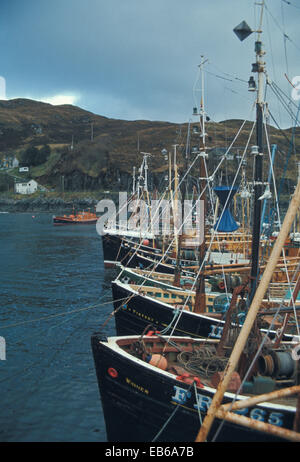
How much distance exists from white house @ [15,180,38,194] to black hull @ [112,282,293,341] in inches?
6703

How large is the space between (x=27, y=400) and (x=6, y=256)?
141 feet

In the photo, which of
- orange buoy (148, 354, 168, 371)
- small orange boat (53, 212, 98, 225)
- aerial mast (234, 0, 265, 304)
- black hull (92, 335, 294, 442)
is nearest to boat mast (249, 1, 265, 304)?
aerial mast (234, 0, 265, 304)

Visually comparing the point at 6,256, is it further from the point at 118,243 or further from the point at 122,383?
the point at 122,383

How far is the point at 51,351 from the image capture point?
21.3 meters

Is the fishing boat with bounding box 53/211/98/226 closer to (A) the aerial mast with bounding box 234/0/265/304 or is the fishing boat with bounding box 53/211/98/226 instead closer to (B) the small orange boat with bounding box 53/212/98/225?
(B) the small orange boat with bounding box 53/212/98/225

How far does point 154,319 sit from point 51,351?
20.5ft

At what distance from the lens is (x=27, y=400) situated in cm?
1620

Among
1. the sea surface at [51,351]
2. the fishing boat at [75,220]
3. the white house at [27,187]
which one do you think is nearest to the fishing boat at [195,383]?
the sea surface at [51,351]

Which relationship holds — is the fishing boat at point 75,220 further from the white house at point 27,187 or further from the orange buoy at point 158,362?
the orange buoy at point 158,362

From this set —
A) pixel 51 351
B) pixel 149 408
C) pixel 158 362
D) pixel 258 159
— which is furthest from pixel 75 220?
pixel 149 408

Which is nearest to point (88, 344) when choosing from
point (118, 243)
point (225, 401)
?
point (225, 401)

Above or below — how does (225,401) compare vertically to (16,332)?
above

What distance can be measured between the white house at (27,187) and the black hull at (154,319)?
170 metres

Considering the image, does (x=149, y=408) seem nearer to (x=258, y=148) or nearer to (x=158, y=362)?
(x=158, y=362)
